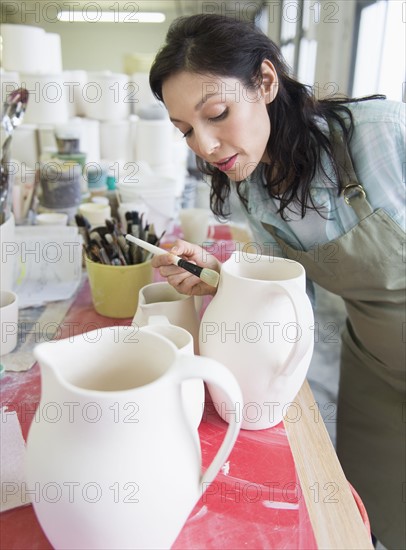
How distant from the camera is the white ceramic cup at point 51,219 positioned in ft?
4.40

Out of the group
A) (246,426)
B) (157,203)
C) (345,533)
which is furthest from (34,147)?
(345,533)

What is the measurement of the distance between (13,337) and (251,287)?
1.67ft

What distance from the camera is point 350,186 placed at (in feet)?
2.89

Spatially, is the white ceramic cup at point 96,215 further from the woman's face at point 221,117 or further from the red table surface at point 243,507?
the red table surface at point 243,507

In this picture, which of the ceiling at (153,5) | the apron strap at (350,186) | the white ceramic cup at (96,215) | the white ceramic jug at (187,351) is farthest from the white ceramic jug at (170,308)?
the ceiling at (153,5)

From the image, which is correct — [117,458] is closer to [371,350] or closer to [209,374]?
[209,374]

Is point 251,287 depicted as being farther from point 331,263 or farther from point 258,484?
point 331,263

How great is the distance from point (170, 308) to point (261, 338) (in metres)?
0.19

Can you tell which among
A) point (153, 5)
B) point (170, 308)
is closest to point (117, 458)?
point (170, 308)

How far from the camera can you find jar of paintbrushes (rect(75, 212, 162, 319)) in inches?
37.9

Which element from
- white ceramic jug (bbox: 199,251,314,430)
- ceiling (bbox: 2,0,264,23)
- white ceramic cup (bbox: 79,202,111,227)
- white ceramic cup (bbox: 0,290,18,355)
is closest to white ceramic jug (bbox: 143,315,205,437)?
white ceramic jug (bbox: 199,251,314,430)

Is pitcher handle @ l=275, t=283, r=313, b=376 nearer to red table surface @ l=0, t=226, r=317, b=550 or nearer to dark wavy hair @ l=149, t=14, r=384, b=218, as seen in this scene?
red table surface @ l=0, t=226, r=317, b=550

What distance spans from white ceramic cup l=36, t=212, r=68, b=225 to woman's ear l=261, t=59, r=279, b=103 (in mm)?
743

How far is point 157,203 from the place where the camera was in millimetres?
1432
